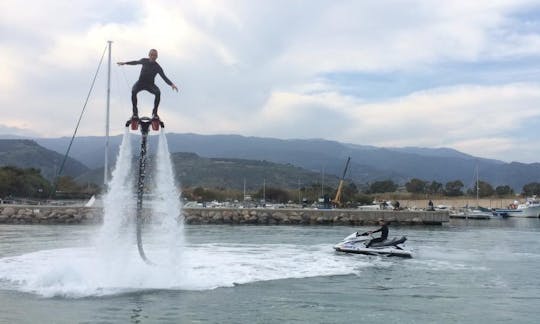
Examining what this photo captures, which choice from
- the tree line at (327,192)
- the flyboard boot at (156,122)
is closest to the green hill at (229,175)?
the tree line at (327,192)

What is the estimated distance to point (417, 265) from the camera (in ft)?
85.1

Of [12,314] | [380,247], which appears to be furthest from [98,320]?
[380,247]

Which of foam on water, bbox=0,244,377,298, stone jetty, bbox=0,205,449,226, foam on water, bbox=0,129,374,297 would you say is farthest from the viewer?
stone jetty, bbox=0,205,449,226

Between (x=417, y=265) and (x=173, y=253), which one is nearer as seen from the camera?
(x=173, y=253)

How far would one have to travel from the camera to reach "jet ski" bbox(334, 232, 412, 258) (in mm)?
29144

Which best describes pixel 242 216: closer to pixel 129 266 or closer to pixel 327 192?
pixel 129 266

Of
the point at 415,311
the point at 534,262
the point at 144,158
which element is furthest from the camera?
the point at 534,262

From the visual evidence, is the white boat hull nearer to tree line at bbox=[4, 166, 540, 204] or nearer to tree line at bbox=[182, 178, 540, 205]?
tree line at bbox=[182, 178, 540, 205]

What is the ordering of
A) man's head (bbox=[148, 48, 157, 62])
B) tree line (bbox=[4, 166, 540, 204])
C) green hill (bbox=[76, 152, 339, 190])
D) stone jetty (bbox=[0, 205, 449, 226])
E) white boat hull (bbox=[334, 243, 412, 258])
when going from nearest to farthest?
1. man's head (bbox=[148, 48, 157, 62])
2. white boat hull (bbox=[334, 243, 412, 258])
3. stone jetty (bbox=[0, 205, 449, 226])
4. tree line (bbox=[4, 166, 540, 204])
5. green hill (bbox=[76, 152, 339, 190])

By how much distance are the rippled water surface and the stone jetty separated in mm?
33318

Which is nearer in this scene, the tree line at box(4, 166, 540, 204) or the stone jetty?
the stone jetty

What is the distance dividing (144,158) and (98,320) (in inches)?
205

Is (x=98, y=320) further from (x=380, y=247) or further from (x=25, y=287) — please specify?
(x=380, y=247)

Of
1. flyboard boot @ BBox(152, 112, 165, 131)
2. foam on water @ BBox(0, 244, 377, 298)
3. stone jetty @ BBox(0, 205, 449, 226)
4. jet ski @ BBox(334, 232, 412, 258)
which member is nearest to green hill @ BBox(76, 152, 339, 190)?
stone jetty @ BBox(0, 205, 449, 226)
